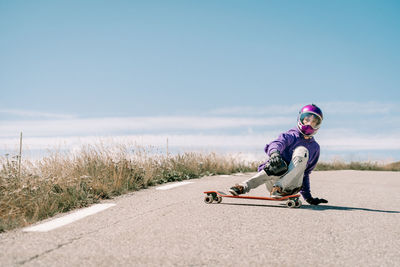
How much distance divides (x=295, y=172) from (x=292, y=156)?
27cm

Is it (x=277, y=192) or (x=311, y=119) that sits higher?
(x=311, y=119)

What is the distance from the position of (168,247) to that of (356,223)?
267 cm

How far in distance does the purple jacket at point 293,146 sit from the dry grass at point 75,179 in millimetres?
3247

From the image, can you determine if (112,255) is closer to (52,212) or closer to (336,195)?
(52,212)

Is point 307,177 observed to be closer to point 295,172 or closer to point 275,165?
point 295,172

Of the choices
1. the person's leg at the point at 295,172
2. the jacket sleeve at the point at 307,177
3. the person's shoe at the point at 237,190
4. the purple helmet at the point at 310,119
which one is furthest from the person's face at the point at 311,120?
the person's shoe at the point at 237,190

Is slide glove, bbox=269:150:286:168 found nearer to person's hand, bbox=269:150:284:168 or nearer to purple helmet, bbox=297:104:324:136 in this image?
person's hand, bbox=269:150:284:168

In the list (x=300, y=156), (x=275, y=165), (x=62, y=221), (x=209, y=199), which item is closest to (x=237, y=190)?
(x=209, y=199)

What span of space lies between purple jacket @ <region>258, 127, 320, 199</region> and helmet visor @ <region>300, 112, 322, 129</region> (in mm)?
266

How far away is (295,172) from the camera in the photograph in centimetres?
624

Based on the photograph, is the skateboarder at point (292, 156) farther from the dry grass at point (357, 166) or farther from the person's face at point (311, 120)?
the dry grass at point (357, 166)

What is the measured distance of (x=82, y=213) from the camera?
5805mm

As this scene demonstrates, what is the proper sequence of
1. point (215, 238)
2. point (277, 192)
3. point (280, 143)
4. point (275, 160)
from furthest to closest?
point (277, 192) → point (280, 143) → point (275, 160) → point (215, 238)

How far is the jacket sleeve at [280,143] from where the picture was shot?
6.12 meters
